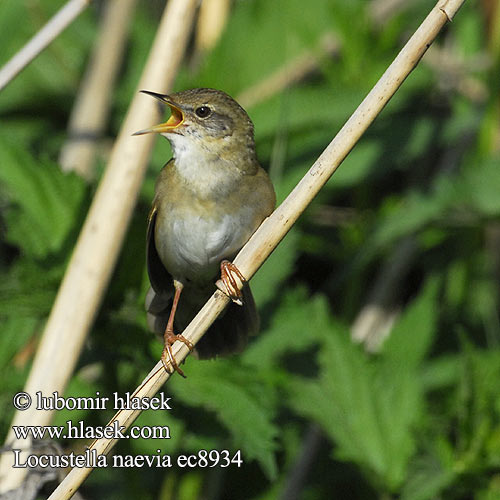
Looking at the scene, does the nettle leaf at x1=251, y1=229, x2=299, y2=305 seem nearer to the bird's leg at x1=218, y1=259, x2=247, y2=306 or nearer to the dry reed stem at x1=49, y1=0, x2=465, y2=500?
the bird's leg at x1=218, y1=259, x2=247, y2=306

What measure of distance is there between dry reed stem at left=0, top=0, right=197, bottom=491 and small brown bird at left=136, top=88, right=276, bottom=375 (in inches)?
4.2

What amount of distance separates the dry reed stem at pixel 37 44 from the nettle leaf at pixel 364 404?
144 cm

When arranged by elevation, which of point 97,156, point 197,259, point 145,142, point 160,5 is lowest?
point 197,259

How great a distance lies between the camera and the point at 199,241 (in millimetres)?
2816

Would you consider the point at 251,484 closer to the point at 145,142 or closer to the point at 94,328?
the point at 94,328

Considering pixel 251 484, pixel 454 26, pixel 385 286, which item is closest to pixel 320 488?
pixel 251 484

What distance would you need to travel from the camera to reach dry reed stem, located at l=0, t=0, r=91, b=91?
2.89m

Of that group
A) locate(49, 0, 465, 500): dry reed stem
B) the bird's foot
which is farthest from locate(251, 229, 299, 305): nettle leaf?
locate(49, 0, 465, 500): dry reed stem

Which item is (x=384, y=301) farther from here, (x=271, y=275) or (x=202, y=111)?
(x=202, y=111)

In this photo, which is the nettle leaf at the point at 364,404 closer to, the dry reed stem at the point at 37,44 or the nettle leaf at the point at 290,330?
the nettle leaf at the point at 290,330

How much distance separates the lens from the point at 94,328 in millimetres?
3105

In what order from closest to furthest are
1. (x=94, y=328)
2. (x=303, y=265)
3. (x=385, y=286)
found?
1. (x=94, y=328)
2. (x=385, y=286)
3. (x=303, y=265)

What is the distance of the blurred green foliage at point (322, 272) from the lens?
123 inches

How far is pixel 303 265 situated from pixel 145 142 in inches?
69.6
